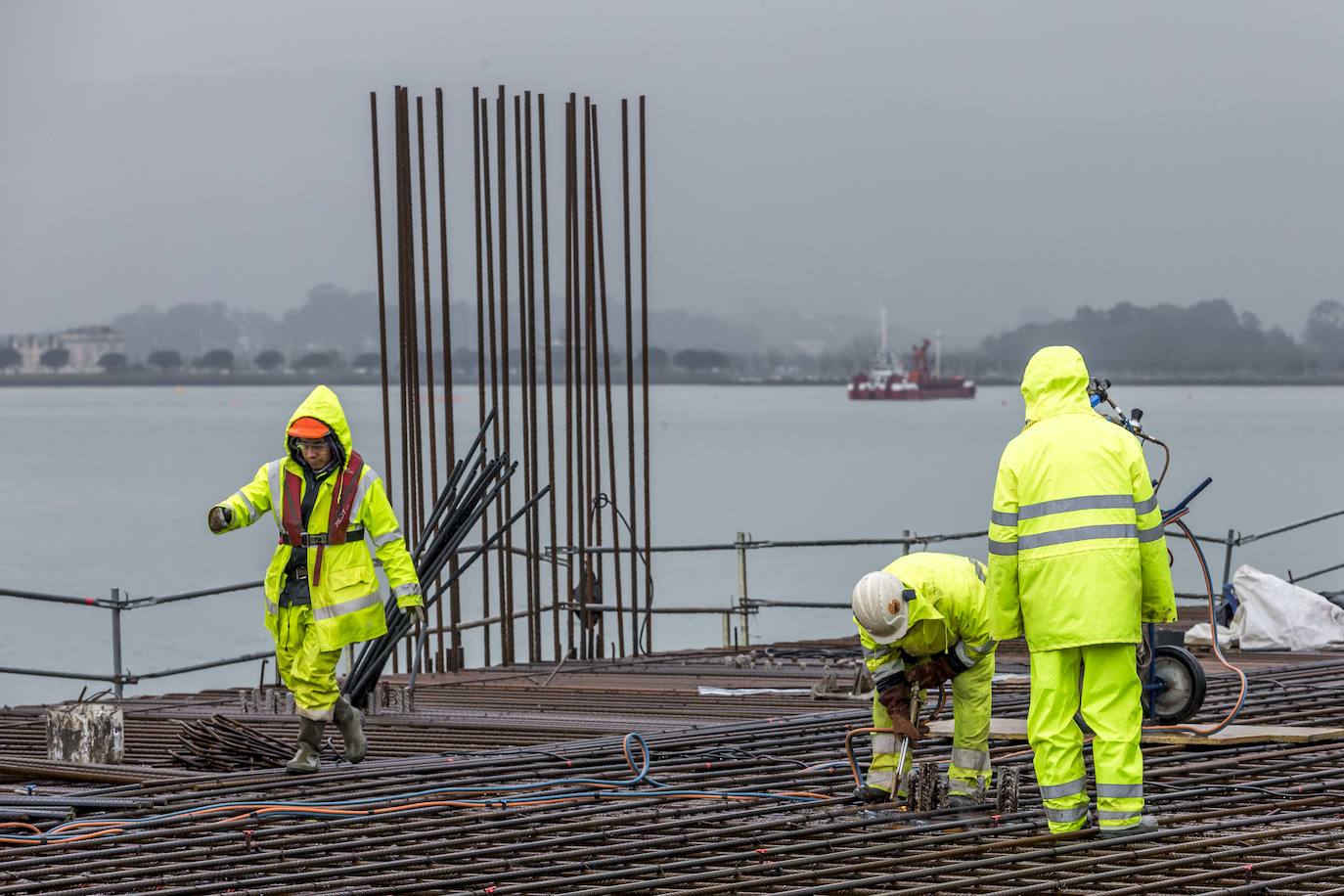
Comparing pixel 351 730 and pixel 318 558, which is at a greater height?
pixel 318 558

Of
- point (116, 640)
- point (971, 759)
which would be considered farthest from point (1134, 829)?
point (116, 640)

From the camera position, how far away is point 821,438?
10494 centimetres

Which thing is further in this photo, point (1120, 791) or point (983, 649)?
point (983, 649)

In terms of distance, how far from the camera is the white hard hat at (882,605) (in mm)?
5461

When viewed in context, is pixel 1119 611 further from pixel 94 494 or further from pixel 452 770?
pixel 94 494

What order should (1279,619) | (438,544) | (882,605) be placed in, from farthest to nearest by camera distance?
(1279,619) < (438,544) < (882,605)

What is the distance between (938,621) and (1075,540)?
1.98 feet

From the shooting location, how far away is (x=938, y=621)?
566 cm

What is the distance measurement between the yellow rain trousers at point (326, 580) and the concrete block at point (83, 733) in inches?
34.2

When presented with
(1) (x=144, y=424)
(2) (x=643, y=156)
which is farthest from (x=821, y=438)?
(2) (x=643, y=156)

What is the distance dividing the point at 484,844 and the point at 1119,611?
217cm

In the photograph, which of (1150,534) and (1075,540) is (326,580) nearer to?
(1075,540)

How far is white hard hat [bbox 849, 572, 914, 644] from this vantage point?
17.9 ft

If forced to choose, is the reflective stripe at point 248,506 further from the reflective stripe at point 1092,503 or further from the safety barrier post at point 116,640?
the safety barrier post at point 116,640
